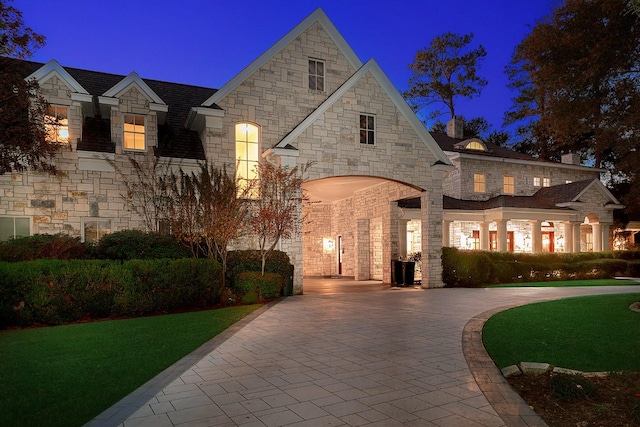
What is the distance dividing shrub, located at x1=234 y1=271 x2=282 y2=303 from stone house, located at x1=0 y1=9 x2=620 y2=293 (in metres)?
2.12

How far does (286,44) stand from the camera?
16.5m

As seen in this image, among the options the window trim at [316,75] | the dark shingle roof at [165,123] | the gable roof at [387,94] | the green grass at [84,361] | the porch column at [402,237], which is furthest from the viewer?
the porch column at [402,237]

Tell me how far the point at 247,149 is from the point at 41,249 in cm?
730

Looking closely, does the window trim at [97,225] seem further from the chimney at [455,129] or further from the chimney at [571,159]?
the chimney at [571,159]

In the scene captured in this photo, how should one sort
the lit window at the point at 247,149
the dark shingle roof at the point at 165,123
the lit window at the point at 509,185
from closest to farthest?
the dark shingle roof at the point at 165,123 < the lit window at the point at 247,149 < the lit window at the point at 509,185

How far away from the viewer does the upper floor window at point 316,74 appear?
17172 millimetres

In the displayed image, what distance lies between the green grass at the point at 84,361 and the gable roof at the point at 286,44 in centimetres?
843

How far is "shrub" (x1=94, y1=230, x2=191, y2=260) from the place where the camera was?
11.8 metres

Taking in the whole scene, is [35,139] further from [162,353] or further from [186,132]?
[162,353]

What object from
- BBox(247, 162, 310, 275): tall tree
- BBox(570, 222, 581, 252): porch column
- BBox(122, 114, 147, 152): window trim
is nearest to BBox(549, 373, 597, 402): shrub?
BBox(247, 162, 310, 275): tall tree

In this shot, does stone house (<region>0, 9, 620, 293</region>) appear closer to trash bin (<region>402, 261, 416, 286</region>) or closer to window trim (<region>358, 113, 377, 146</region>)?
window trim (<region>358, 113, 377, 146</region>)

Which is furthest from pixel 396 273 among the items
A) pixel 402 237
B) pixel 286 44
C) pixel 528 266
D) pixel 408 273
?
pixel 286 44

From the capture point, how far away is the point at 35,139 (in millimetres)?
11016

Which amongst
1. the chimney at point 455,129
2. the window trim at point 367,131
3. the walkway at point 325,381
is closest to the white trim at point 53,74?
the window trim at point 367,131
